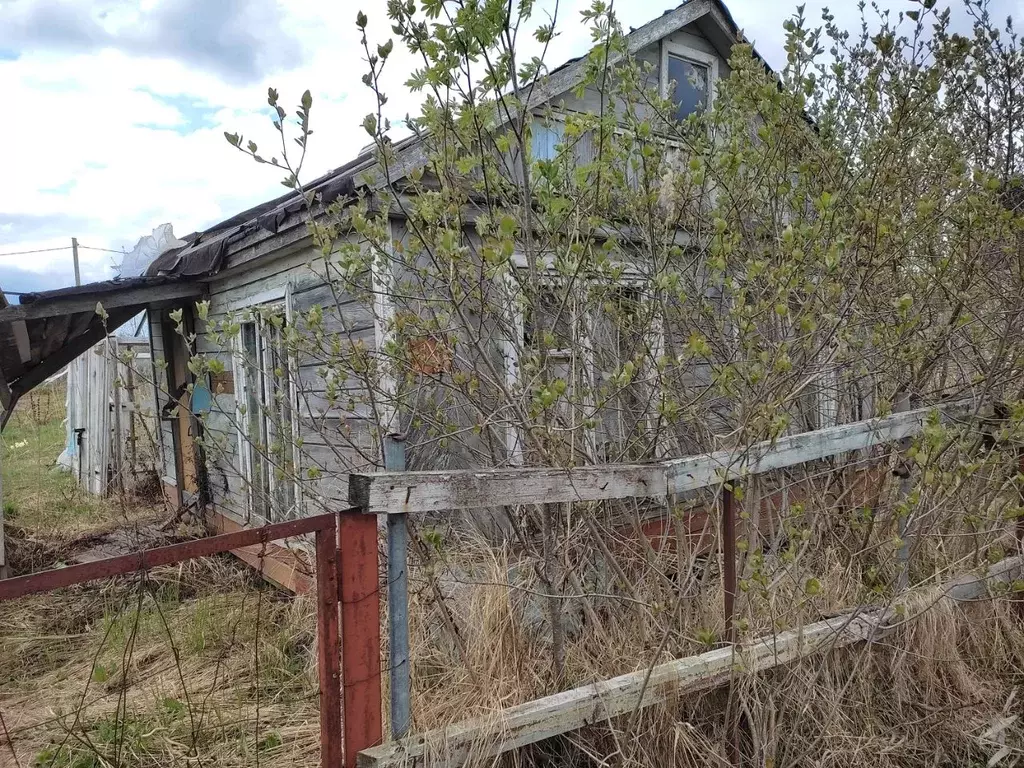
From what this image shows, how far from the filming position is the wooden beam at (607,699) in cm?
210

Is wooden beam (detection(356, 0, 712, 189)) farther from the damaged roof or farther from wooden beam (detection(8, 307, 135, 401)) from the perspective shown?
wooden beam (detection(8, 307, 135, 401))

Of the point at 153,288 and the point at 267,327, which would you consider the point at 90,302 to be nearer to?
the point at 153,288

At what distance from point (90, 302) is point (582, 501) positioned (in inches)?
200

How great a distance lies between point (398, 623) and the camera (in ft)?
6.86

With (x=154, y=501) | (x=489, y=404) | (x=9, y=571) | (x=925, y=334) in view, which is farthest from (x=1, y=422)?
(x=925, y=334)

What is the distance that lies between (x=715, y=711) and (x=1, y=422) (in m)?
6.31

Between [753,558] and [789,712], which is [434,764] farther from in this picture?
[789,712]

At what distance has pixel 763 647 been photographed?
274 centimetres

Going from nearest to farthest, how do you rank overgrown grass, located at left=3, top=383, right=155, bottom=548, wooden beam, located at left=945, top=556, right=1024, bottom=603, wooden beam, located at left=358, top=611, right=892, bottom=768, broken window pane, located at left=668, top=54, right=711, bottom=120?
wooden beam, located at left=358, top=611, right=892, bottom=768 < wooden beam, located at left=945, top=556, right=1024, bottom=603 < broken window pane, located at left=668, top=54, right=711, bottom=120 < overgrown grass, located at left=3, top=383, right=155, bottom=548

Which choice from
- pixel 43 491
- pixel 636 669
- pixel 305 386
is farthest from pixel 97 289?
pixel 43 491

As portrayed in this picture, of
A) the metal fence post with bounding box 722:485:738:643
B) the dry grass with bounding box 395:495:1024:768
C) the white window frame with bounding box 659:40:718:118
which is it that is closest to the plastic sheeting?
the white window frame with bounding box 659:40:718:118

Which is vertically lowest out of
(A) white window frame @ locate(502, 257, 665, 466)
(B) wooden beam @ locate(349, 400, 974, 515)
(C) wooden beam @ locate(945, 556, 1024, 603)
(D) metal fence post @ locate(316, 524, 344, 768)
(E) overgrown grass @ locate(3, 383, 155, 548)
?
(E) overgrown grass @ locate(3, 383, 155, 548)

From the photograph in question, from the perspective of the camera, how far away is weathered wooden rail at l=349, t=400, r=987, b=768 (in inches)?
81.4

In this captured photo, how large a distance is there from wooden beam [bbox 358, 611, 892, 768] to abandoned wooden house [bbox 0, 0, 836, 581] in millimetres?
1151
